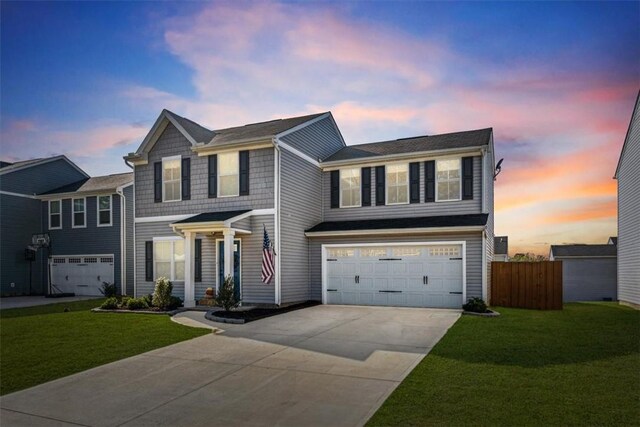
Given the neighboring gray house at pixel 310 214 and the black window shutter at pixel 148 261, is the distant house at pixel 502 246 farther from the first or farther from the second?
the black window shutter at pixel 148 261

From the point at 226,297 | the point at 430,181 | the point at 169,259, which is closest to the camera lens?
the point at 226,297

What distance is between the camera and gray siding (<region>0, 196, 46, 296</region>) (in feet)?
75.3

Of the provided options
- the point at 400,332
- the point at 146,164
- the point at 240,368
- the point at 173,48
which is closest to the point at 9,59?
the point at 173,48

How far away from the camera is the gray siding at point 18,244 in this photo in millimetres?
22953

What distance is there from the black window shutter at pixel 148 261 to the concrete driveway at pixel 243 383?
8.09 meters

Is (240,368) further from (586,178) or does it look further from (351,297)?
(586,178)

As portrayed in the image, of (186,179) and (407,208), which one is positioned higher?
(186,179)

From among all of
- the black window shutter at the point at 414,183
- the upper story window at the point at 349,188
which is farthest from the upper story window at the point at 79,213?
the black window shutter at the point at 414,183

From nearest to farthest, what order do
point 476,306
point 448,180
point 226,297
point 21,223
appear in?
1. point 226,297
2. point 476,306
3. point 448,180
4. point 21,223

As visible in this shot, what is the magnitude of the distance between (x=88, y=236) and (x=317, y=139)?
44.7ft

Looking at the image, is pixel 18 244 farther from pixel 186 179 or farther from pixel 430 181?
pixel 430 181

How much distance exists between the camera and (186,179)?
55.8ft

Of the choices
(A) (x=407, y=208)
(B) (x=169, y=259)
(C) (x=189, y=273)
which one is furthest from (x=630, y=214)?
(B) (x=169, y=259)

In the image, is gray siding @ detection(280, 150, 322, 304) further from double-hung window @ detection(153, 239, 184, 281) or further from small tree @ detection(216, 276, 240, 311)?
double-hung window @ detection(153, 239, 184, 281)
